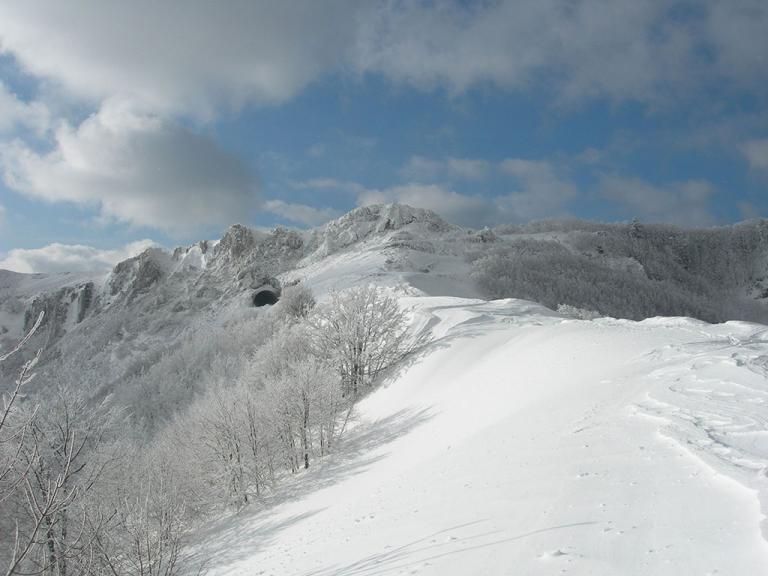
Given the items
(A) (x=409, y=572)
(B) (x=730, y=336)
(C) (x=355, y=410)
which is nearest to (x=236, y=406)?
(C) (x=355, y=410)

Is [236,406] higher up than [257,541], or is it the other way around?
[236,406]

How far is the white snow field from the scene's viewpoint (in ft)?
17.6

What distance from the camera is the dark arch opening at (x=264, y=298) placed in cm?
7600

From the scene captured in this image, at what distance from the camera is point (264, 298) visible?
77.6 metres

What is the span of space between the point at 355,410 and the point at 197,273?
8850 centimetres

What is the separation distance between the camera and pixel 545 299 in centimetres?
7694

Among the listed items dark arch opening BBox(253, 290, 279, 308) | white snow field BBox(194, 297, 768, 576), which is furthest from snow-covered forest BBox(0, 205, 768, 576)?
dark arch opening BBox(253, 290, 279, 308)

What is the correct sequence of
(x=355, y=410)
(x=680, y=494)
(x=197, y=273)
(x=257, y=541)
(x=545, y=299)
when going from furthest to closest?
(x=197, y=273), (x=545, y=299), (x=355, y=410), (x=257, y=541), (x=680, y=494)

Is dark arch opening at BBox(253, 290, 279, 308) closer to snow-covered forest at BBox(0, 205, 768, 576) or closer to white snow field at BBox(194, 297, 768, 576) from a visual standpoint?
snow-covered forest at BBox(0, 205, 768, 576)

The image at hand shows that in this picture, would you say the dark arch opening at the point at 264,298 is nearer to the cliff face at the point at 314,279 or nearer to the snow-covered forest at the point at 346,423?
the cliff face at the point at 314,279

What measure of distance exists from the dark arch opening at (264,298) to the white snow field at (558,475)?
58.9m

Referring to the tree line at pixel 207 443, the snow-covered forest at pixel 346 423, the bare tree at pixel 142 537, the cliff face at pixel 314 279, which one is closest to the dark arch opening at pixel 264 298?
the cliff face at pixel 314 279

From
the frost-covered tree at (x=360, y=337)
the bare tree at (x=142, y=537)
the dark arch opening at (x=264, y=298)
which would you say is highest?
the dark arch opening at (x=264, y=298)

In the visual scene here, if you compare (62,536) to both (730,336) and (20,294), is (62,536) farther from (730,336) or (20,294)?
(20,294)
